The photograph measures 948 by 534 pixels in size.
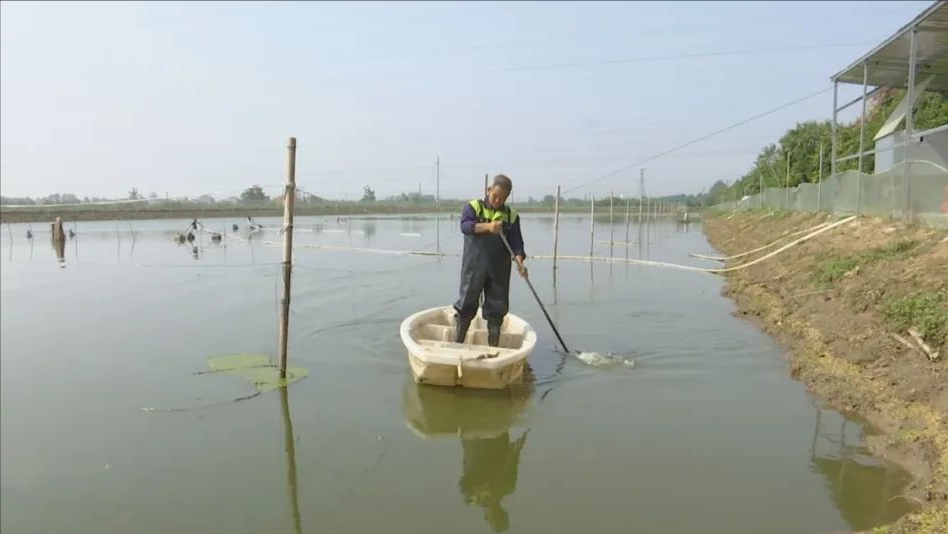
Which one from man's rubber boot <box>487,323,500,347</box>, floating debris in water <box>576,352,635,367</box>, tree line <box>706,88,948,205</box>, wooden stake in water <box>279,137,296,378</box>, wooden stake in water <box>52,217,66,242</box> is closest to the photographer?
wooden stake in water <box>279,137,296,378</box>

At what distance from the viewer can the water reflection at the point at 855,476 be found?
3523mm

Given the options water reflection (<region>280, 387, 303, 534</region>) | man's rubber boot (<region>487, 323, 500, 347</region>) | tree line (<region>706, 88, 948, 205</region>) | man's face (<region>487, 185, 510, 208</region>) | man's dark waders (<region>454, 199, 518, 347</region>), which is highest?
tree line (<region>706, 88, 948, 205</region>)

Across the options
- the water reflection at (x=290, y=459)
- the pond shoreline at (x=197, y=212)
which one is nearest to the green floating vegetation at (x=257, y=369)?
the water reflection at (x=290, y=459)

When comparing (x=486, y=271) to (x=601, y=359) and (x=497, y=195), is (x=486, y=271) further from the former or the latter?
(x=601, y=359)

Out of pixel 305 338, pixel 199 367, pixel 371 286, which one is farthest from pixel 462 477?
pixel 371 286

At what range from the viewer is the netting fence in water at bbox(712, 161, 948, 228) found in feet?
30.3

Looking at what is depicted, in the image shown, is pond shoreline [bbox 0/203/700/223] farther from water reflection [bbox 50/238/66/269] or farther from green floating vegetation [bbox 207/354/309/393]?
green floating vegetation [bbox 207/354/309/393]

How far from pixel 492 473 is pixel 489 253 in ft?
Result: 7.43

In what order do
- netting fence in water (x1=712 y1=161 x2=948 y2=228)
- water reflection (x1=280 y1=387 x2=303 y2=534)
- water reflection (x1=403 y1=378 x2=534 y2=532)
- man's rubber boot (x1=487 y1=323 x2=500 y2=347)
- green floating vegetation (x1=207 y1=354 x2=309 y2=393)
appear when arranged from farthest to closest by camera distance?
netting fence in water (x1=712 y1=161 x2=948 y2=228), man's rubber boot (x1=487 y1=323 x2=500 y2=347), green floating vegetation (x1=207 y1=354 x2=309 y2=393), water reflection (x1=403 y1=378 x2=534 y2=532), water reflection (x1=280 y1=387 x2=303 y2=534)

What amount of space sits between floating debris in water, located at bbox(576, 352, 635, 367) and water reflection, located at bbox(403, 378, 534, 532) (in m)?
0.89

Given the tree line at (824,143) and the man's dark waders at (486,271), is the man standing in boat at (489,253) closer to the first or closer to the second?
the man's dark waders at (486,271)

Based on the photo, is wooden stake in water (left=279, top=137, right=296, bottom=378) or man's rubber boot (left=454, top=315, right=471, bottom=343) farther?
man's rubber boot (left=454, top=315, right=471, bottom=343)

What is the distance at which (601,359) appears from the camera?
6965 millimetres

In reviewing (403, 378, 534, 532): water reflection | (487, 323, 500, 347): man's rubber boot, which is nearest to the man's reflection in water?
(403, 378, 534, 532): water reflection
